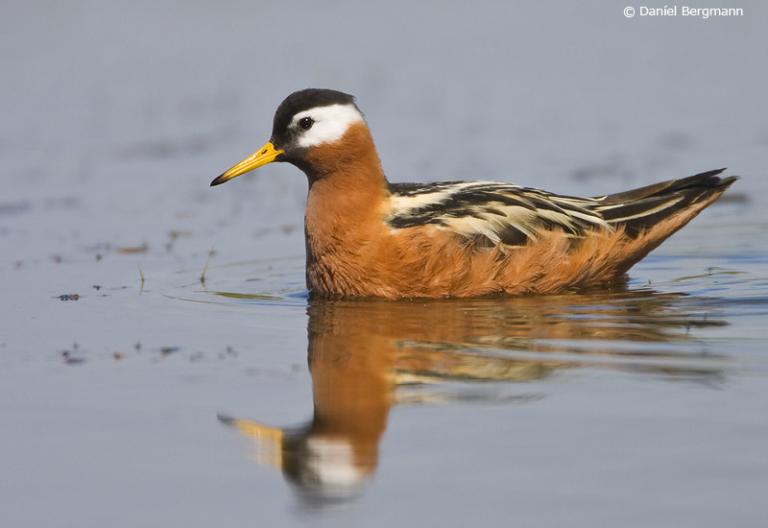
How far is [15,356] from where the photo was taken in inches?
321

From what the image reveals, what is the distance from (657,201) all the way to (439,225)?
6.50ft

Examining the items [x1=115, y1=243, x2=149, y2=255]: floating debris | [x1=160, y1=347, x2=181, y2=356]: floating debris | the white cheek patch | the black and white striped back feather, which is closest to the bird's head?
the white cheek patch

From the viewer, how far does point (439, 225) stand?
9.91 metres

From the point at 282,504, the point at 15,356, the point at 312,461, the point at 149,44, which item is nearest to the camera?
the point at 282,504

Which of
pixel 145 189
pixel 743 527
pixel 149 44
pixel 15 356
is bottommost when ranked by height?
pixel 743 527

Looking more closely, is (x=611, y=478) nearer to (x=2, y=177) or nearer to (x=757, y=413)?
(x=757, y=413)

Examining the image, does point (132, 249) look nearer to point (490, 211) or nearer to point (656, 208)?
point (490, 211)

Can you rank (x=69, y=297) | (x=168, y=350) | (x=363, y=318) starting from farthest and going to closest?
(x=69, y=297) → (x=363, y=318) → (x=168, y=350)

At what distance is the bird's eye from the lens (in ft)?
34.0

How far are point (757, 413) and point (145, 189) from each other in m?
9.11

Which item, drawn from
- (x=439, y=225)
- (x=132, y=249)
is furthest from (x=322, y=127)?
(x=132, y=249)

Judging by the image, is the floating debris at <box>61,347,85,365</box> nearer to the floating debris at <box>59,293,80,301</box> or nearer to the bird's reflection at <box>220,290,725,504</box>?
the bird's reflection at <box>220,290,725,504</box>

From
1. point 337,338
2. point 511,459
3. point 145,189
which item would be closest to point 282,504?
point 511,459

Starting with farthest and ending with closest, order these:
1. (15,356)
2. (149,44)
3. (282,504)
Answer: (149,44)
(15,356)
(282,504)
